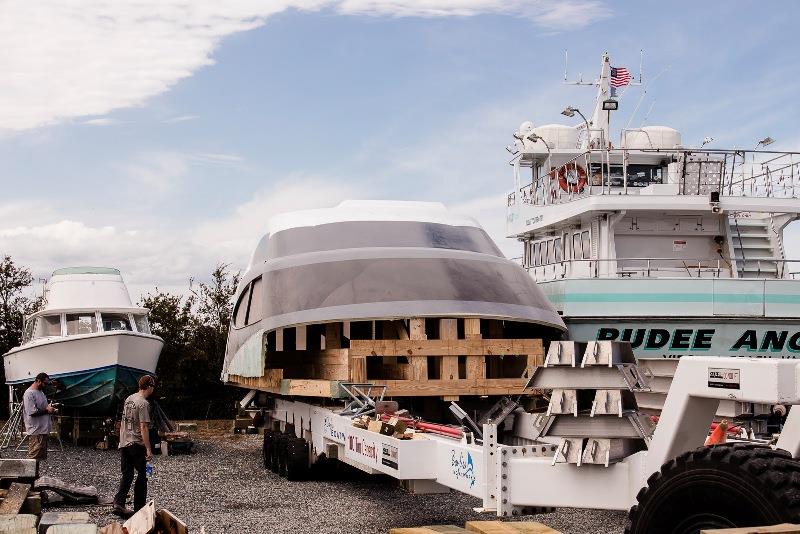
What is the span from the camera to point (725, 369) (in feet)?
17.8

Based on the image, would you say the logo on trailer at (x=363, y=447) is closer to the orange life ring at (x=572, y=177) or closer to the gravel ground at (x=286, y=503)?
the gravel ground at (x=286, y=503)

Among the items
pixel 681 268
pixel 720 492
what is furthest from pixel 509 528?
pixel 681 268

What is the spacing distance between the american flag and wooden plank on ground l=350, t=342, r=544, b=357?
13.2 m

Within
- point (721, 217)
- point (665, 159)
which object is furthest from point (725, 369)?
point (665, 159)

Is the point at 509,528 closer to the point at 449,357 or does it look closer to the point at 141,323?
the point at 449,357

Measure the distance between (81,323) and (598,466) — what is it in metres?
17.5

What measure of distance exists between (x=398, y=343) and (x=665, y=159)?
1186cm

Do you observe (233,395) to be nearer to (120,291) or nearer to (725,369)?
(120,291)

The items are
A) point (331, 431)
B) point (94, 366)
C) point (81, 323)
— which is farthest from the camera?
point (81, 323)

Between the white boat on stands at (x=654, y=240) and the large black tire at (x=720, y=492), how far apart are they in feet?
29.2

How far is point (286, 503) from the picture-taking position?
1190 centimetres

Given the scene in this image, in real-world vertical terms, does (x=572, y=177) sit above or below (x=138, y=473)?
above

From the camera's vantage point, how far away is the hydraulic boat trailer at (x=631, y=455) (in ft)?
16.5

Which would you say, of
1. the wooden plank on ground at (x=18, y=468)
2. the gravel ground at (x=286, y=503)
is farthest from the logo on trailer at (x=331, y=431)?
the wooden plank on ground at (x=18, y=468)
